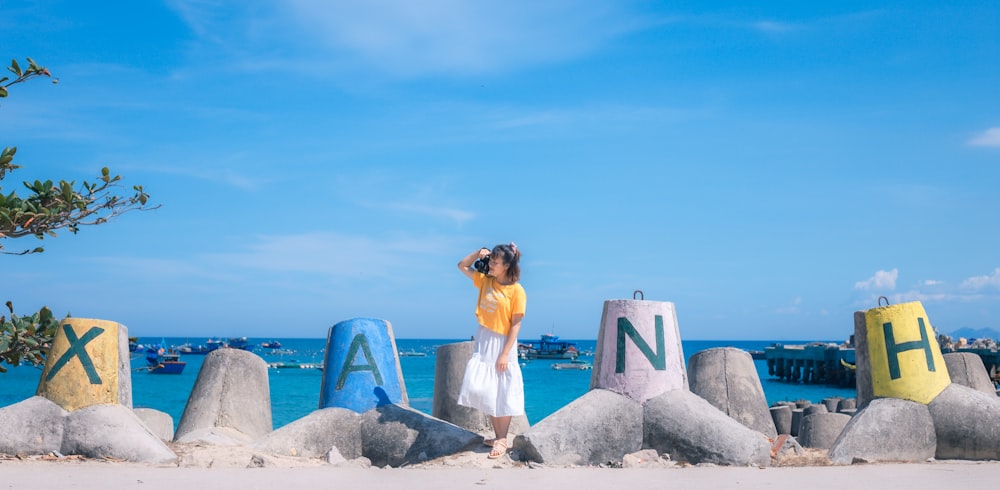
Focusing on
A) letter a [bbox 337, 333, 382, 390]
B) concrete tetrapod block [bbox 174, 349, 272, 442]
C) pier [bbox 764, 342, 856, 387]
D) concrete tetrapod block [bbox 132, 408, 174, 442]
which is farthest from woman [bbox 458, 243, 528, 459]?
pier [bbox 764, 342, 856, 387]

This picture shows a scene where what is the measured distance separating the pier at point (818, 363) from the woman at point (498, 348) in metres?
35.9

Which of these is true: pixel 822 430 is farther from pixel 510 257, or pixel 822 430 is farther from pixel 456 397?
pixel 510 257

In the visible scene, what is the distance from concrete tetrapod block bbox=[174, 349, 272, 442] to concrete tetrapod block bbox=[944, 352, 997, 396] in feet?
23.1

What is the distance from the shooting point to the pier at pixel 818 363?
43.0m

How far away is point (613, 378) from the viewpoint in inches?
302

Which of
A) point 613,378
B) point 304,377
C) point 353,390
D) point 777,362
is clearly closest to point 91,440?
point 353,390

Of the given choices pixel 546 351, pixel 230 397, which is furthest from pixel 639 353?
pixel 546 351

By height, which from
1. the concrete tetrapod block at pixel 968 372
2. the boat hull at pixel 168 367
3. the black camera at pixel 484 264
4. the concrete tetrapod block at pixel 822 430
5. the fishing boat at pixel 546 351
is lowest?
the concrete tetrapod block at pixel 822 430

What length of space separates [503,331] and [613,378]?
3.75 ft

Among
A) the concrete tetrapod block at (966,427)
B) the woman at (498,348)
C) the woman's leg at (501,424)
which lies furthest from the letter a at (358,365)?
the concrete tetrapod block at (966,427)

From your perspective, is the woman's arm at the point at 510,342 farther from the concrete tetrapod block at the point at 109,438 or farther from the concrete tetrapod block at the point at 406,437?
the concrete tetrapod block at the point at 109,438

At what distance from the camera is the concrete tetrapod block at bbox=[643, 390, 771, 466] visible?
275 inches

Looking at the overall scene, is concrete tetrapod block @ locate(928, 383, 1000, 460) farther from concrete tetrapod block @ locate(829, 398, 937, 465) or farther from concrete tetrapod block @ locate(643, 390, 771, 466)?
concrete tetrapod block @ locate(643, 390, 771, 466)

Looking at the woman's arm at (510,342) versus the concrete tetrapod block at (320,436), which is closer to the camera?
the woman's arm at (510,342)
